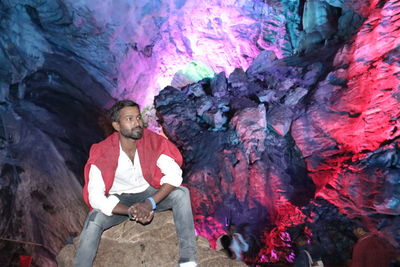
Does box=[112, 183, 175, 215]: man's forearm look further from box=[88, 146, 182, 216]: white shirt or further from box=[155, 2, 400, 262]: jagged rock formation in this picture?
box=[155, 2, 400, 262]: jagged rock formation

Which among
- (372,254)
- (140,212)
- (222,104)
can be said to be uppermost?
(222,104)

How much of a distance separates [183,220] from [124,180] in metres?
0.69

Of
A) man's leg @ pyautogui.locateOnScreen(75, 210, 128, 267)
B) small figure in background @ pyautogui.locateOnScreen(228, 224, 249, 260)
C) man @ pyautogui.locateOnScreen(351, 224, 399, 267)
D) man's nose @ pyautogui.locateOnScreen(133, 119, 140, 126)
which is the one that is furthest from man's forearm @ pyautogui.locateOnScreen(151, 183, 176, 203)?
small figure in background @ pyautogui.locateOnScreen(228, 224, 249, 260)

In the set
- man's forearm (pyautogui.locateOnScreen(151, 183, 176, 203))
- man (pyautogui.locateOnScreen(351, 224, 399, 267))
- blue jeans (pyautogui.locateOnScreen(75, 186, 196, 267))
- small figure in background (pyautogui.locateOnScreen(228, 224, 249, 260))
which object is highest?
man's forearm (pyautogui.locateOnScreen(151, 183, 176, 203))

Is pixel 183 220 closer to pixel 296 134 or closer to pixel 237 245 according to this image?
pixel 237 245

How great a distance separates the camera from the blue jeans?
231 centimetres

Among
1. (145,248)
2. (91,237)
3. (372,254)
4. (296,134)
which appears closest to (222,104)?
(296,134)

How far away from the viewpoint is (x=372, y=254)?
10.0ft

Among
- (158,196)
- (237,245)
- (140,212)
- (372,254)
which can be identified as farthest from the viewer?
(237,245)

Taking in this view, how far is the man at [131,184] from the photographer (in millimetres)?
2342

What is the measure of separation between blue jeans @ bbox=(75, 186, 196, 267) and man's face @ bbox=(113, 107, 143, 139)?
0.61m

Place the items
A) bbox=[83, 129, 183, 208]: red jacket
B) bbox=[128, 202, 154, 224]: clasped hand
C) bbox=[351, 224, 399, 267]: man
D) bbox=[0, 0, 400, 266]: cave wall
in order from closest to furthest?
bbox=[128, 202, 154, 224]: clasped hand, bbox=[83, 129, 183, 208]: red jacket, bbox=[351, 224, 399, 267]: man, bbox=[0, 0, 400, 266]: cave wall

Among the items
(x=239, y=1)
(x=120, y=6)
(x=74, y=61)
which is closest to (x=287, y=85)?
(x=239, y=1)

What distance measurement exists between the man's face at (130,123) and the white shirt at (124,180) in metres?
0.19
